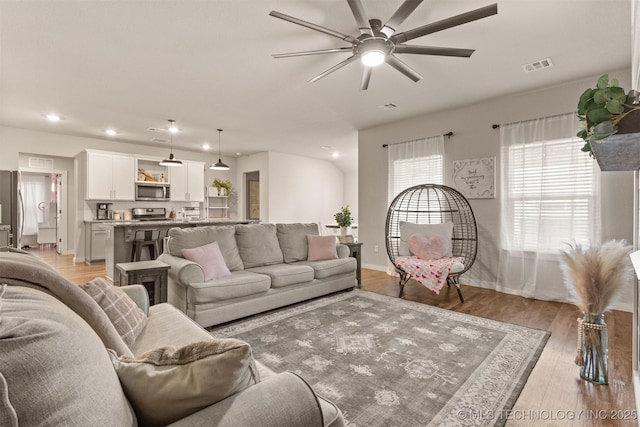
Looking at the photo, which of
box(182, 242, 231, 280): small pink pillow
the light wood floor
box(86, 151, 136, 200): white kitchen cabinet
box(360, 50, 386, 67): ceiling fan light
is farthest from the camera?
box(86, 151, 136, 200): white kitchen cabinet

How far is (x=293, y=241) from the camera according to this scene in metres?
4.09

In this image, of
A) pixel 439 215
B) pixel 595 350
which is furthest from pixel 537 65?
pixel 595 350

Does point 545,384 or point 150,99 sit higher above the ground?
point 150,99

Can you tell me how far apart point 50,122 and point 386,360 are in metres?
6.88

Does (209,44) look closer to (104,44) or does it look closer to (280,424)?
(104,44)

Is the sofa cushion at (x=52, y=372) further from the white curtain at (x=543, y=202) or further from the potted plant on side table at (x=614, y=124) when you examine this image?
the white curtain at (x=543, y=202)

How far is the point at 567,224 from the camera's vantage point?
12.4 feet

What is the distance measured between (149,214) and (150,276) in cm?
543

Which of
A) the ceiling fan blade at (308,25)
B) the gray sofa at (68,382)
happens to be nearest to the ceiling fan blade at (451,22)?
the ceiling fan blade at (308,25)

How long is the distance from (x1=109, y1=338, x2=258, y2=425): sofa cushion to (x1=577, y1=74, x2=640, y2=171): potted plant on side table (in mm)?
1264

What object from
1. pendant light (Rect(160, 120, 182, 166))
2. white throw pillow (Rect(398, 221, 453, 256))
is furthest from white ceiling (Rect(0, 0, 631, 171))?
white throw pillow (Rect(398, 221, 453, 256))

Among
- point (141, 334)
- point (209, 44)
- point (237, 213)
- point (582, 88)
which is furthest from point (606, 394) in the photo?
point (237, 213)

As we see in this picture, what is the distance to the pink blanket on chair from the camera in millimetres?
3664

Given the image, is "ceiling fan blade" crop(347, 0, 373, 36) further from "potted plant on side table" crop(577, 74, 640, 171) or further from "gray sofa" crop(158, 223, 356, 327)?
"gray sofa" crop(158, 223, 356, 327)
